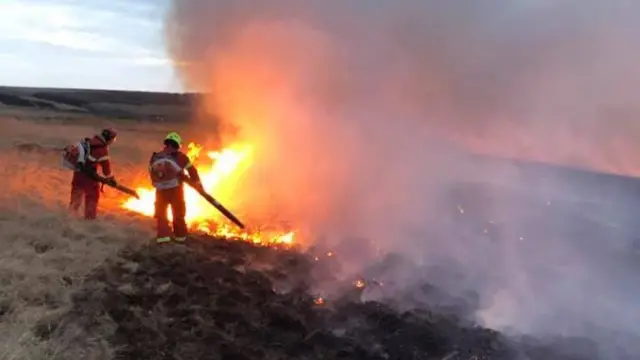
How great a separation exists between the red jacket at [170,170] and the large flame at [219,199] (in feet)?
4.64

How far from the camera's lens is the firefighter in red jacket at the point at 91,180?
1312 centimetres

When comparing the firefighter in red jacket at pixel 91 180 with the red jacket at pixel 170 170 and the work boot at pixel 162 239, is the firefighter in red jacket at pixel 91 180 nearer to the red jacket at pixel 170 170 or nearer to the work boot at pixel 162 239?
the red jacket at pixel 170 170

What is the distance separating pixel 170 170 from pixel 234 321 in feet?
12.8


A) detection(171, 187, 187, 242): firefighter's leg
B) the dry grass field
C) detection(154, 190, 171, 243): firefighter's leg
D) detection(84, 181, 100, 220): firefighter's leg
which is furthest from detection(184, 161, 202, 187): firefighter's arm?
detection(84, 181, 100, 220): firefighter's leg

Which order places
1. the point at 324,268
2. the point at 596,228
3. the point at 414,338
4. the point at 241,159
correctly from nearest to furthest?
the point at 414,338
the point at 324,268
the point at 241,159
the point at 596,228

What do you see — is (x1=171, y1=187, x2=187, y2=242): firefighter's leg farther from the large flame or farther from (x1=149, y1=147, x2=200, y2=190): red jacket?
the large flame

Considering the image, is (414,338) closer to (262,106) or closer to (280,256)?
(280,256)

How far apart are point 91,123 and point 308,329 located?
4027cm

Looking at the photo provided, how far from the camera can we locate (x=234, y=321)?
29.2 feet

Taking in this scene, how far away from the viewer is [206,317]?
883 cm

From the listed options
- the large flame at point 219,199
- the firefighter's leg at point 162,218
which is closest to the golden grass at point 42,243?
the firefighter's leg at point 162,218

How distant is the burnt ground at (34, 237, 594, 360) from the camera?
796 centimetres

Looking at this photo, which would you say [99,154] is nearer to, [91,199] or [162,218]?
[91,199]

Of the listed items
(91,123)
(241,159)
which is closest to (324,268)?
(241,159)
